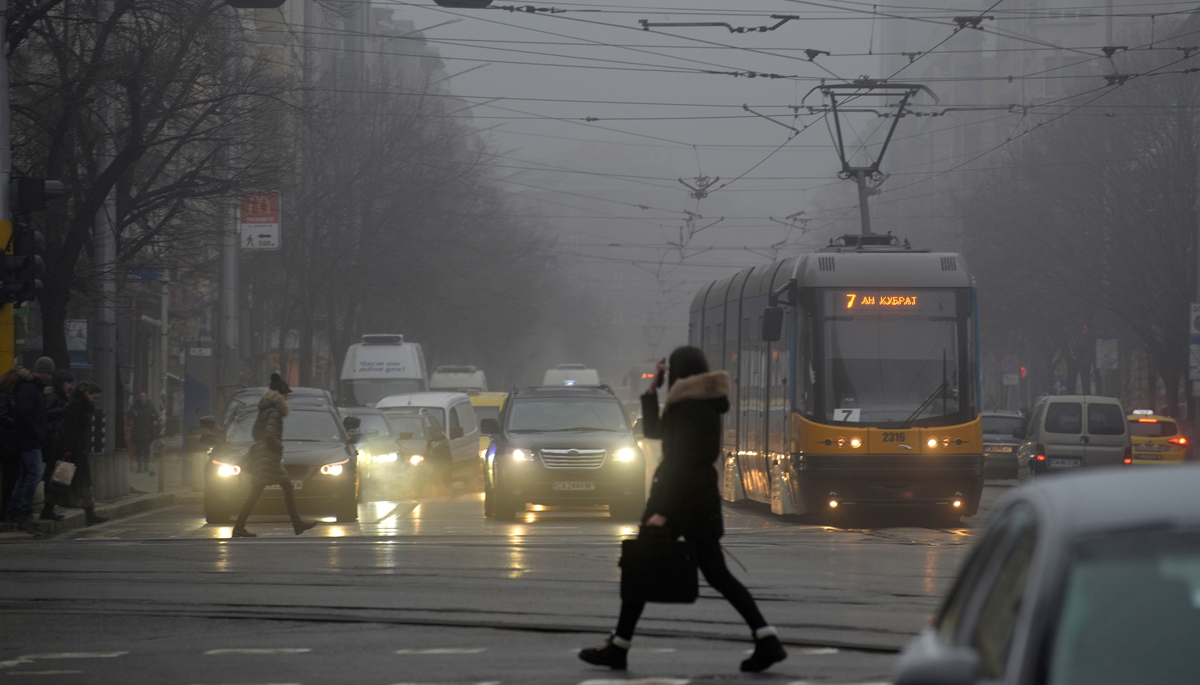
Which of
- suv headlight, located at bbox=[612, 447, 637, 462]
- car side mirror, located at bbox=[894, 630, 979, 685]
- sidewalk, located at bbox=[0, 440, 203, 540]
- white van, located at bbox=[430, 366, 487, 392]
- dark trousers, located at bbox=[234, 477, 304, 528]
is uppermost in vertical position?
white van, located at bbox=[430, 366, 487, 392]

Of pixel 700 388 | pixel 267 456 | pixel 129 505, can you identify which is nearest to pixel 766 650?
pixel 700 388

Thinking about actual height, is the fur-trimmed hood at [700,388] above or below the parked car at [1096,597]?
above

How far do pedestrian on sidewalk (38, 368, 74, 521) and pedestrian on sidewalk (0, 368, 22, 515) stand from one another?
1.37 ft

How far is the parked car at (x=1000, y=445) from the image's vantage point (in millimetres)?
36594

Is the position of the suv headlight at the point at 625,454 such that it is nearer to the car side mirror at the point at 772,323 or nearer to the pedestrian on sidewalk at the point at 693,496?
the car side mirror at the point at 772,323

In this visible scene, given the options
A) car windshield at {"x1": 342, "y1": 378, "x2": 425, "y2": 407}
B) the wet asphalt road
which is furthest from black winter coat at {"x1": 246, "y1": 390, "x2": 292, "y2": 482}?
car windshield at {"x1": 342, "y1": 378, "x2": 425, "y2": 407}

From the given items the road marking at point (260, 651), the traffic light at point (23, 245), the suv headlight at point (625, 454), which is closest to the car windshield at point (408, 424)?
the suv headlight at point (625, 454)

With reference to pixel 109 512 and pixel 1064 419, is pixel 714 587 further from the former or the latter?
pixel 1064 419

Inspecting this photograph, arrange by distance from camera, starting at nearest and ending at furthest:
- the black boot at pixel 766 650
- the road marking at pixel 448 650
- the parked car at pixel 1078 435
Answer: the black boot at pixel 766 650 → the road marking at pixel 448 650 → the parked car at pixel 1078 435

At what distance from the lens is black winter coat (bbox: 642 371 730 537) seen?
8.41 metres

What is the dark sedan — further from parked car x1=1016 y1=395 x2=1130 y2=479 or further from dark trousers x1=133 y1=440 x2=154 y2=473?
dark trousers x1=133 y1=440 x2=154 y2=473

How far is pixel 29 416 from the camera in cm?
1819

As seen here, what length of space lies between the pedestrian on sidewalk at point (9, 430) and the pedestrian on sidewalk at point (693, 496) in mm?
11352

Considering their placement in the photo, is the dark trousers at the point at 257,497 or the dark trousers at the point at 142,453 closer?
the dark trousers at the point at 257,497
